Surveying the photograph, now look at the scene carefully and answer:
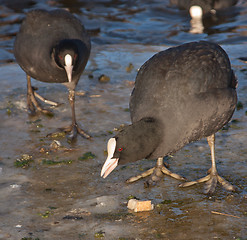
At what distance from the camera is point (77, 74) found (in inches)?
283

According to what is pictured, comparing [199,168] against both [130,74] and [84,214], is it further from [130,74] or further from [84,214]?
[130,74]

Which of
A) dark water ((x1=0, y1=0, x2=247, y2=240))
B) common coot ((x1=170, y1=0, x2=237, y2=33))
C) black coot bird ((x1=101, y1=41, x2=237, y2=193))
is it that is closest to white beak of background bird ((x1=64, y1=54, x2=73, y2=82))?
dark water ((x1=0, y1=0, x2=247, y2=240))

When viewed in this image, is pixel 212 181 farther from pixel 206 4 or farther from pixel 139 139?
pixel 206 4

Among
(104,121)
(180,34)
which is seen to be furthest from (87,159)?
(180,34)

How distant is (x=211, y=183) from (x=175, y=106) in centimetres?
104

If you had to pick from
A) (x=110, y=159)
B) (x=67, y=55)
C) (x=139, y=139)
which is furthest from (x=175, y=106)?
(x=67, y=55)

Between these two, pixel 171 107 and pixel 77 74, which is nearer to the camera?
pixel 171 107

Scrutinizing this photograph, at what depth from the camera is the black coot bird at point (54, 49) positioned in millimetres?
6766

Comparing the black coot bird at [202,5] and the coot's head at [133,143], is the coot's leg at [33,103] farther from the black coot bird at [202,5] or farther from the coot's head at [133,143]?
the black coot bird at [202,5]

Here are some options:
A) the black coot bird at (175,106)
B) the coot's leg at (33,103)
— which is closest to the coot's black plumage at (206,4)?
the coot's leg at (33,103)

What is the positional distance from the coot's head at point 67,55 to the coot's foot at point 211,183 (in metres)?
2.36

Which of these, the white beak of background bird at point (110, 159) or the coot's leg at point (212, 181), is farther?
the coot's leg at point (212, 181)

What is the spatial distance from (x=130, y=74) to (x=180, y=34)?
3529 mm

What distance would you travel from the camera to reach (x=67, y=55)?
6598 mm
